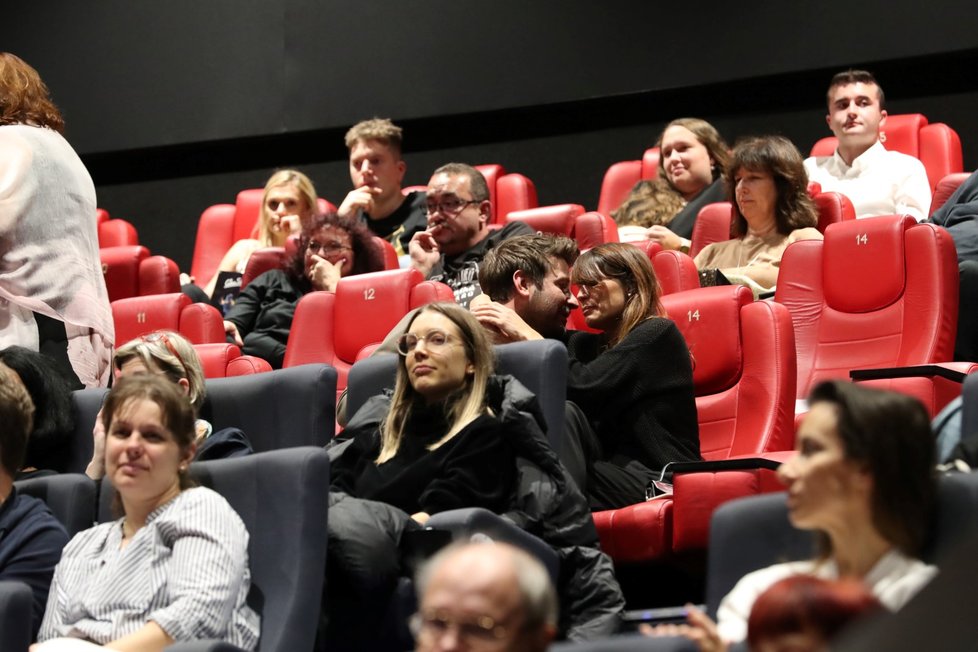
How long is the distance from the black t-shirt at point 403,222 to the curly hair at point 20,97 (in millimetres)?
1678

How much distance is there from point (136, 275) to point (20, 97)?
5.52 feet

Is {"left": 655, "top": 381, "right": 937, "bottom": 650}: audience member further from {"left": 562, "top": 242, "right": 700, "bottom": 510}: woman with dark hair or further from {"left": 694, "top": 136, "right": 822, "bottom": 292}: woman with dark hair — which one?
{"left": 694, "top": 136, "right": 822, "bottom": 292}: woman with dark hair

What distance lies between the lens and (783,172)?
335cm

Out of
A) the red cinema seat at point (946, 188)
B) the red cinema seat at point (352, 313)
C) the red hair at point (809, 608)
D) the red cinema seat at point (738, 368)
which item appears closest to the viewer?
the red hair at point (809, 608)

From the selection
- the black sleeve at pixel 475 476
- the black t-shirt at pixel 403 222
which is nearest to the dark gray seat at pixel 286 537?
the black sleeve at pixel 475 476

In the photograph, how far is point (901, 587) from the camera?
4.17ft

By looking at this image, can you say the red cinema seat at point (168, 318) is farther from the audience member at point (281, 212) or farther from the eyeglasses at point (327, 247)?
the audience member at point (281, 212)

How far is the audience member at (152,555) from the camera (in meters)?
1.78

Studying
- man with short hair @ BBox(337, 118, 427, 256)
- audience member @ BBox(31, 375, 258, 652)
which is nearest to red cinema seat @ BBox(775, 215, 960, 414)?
man with short hair @ BBox(337, 118, 427, 256)

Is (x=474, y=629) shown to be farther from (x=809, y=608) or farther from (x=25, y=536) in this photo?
(x=25, y=536)

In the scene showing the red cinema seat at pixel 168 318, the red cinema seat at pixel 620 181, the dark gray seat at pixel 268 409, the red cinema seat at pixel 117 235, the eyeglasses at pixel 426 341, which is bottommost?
the dark gray seat at pixel 268 409

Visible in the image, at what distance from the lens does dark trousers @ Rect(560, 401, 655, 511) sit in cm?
239

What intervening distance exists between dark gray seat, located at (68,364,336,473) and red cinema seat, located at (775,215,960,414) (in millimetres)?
1126

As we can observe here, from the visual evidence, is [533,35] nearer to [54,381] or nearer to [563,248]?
[563,248]
